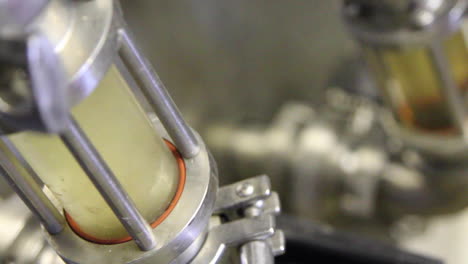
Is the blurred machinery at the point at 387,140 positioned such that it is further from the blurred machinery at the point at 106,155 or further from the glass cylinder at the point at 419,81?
the blurred machinery at the point at 106,155

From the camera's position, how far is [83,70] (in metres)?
0.14

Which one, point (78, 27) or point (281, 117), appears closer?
point (78, 27)

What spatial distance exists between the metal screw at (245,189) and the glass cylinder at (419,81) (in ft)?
0.59

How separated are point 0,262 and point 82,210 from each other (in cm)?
9

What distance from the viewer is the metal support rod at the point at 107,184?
149 mm

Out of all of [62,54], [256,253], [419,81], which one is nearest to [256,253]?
[256,253]

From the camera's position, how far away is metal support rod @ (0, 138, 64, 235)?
0.18m

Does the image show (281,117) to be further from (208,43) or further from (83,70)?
(83,70)

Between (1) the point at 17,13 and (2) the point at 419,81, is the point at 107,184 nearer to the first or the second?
(1) the point at 17,13

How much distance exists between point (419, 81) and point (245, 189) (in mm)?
210

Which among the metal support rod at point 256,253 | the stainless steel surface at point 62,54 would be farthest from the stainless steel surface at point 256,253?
the stainless steel surface at point 62,54

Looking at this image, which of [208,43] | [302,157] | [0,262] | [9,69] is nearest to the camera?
[9,69]

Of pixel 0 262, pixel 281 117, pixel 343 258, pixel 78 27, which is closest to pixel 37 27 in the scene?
pixel 78 27

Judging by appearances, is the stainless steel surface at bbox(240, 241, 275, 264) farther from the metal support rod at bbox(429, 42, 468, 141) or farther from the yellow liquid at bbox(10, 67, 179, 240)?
the metal support rod at bbox(429, 42, 468, 141)
